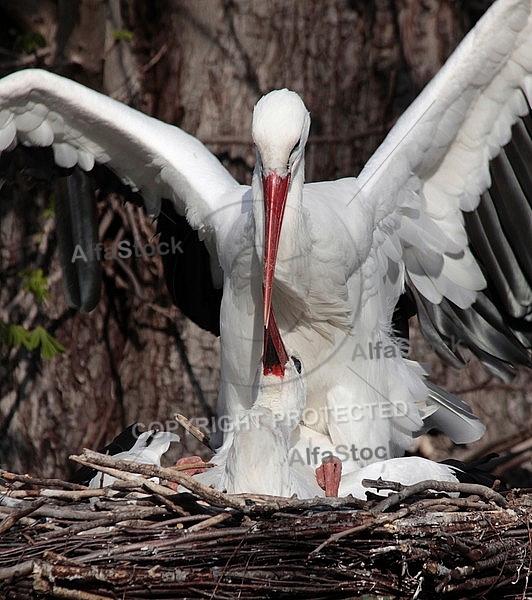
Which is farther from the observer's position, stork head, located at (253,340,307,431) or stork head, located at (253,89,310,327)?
stork head, located at (253,340,307,431)

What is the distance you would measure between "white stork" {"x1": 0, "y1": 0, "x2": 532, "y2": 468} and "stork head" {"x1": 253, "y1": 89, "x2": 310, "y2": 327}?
0.01 metres

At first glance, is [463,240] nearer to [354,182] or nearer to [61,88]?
[354,182]

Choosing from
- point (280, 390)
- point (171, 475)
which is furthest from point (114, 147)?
point (171, 475)

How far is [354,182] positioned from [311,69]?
1.47 metres

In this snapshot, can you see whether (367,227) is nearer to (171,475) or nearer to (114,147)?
(114,147)

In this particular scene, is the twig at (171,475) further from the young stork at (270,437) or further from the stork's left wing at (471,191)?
the stork's left wing at (471,191)

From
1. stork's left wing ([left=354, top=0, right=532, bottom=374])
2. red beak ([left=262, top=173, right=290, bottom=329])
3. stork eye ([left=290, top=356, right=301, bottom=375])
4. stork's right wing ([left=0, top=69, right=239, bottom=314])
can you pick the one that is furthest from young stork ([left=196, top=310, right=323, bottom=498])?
stork's left wing ([left=354, top=0, right=532, bottom=374])

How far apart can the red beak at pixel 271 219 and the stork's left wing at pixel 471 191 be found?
65 cm

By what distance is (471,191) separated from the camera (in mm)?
5637

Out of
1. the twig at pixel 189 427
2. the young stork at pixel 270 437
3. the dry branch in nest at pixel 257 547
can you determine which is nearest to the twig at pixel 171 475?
the dry branch in nest at pixel 257 547

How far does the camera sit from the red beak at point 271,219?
4766 millimetres

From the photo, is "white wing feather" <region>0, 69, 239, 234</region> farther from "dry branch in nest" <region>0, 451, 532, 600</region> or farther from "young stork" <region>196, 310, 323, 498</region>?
"dry branch in nest" <region>0, 451, 532, 600</region>

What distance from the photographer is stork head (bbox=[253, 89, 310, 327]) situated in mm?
4738

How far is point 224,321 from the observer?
17.9 feet
